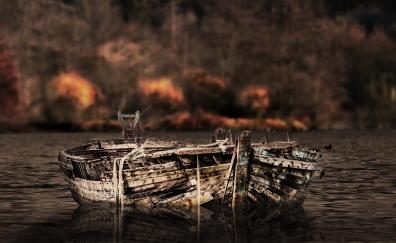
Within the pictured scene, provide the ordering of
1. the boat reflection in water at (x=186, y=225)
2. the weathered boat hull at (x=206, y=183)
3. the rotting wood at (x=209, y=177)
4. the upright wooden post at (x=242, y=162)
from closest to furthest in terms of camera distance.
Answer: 1. the boat reflection in water at (x=186, y=225)
2. the upright wooden post at (x=242, y=162)
3. the rotting wood at (x=209, y=177)
4. the weathered boat hull at (x=206, y=183)

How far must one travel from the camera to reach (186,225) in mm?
29125

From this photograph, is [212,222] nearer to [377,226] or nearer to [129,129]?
[377,226]

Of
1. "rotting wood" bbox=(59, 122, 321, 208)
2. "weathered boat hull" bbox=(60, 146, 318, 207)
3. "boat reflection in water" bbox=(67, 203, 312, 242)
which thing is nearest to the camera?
"boat reflection in water" bbox=(67, 203, 312, 242)

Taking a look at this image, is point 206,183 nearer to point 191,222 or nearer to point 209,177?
point 209,177

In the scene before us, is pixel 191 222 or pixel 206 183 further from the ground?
pixel 206 183

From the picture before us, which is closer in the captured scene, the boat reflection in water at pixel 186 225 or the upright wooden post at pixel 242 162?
the boat reflection in water at pixel 186 225

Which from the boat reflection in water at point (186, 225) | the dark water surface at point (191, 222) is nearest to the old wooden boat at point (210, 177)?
the boat reflection in water at point (186, 225)

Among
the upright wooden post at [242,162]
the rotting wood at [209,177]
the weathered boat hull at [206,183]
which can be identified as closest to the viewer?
the upright wooden post at [242,162]

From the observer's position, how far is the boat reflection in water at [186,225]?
26547 mm

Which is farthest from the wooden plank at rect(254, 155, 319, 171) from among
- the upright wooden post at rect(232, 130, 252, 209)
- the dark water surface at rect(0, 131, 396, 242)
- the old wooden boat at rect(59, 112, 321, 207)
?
the dark water surface at rect(0, 131, 396, 242)

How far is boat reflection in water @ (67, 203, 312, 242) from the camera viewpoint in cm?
2655

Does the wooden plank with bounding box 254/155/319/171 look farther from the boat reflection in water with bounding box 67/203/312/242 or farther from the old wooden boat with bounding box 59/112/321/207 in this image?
the boat reflection in water with bounding box 67/203/312/242

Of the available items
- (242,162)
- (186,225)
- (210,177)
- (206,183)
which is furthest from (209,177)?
A: (186,225)

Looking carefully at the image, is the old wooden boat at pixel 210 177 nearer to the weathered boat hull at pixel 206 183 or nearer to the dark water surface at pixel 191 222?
the weathered boat hull at pixel 206 183
